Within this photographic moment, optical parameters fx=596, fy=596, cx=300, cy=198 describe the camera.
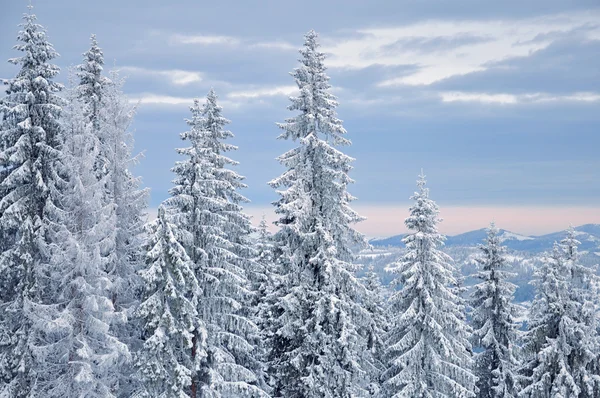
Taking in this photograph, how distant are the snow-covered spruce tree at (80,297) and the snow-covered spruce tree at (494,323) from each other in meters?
21.5

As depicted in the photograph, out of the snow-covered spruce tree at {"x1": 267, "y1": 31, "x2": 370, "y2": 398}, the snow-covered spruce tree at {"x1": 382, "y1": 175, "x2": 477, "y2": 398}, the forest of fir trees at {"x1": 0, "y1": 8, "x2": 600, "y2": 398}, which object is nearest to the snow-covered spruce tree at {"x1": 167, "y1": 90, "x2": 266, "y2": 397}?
the forest of fir trees at {"x1": 0, "y1": 8, "x2": 600, "y2": 398}

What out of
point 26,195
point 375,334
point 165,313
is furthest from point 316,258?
point 26,195

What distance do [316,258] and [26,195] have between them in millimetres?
13605

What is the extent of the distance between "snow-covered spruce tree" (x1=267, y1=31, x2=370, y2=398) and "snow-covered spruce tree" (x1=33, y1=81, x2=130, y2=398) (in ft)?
25.5

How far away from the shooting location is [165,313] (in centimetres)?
2525

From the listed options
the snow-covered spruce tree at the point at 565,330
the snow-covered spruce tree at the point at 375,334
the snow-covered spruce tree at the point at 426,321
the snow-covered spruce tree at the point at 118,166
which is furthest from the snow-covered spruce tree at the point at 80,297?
the snow-covered spruce tree at the point at 565,330

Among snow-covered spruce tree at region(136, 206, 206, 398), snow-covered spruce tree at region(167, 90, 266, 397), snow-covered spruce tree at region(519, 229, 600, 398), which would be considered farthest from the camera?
snow-covered spruce tree at region(519, 229, 600, 398)

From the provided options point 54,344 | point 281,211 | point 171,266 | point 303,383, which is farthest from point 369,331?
point 54,344

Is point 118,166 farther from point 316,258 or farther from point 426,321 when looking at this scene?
point 426,321

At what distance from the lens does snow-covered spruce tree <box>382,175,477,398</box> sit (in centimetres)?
3034

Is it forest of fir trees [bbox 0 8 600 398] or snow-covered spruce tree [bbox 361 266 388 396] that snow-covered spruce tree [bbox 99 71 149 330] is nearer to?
forest of fir trees [bbox 0 8 600 398]

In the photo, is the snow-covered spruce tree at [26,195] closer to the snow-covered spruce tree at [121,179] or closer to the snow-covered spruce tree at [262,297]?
the snow-covered spruce tree at [121,179]

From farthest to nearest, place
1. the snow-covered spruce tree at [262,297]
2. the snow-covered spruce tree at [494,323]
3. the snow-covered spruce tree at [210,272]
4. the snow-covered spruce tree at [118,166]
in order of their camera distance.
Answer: the snow-covered spruce tree at [494,323], the snow-covered spruce tree at [262,297], the snow-covered spruce tree at [118,166], the snow-covered spruce tree at [210,272]

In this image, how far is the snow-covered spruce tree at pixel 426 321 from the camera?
3034 cm
